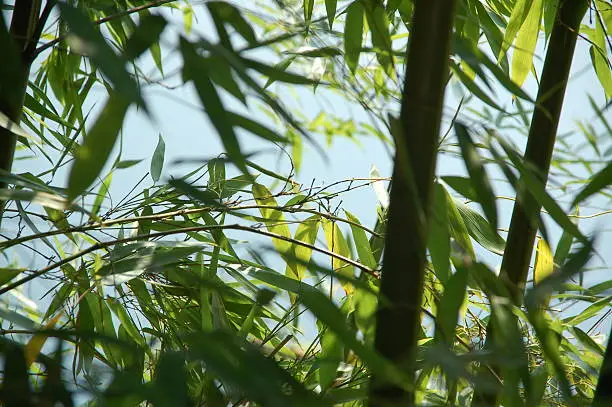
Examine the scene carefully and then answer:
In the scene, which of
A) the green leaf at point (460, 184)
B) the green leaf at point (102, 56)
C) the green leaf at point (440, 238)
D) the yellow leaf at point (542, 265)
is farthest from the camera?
the yellow leaf at point (542, 265)

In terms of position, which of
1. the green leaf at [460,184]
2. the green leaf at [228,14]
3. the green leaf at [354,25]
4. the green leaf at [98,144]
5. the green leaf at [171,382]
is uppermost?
the green leaf at [354,25]

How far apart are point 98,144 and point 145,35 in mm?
52

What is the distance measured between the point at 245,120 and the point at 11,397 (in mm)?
170

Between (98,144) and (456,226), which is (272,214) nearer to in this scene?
(456,226)

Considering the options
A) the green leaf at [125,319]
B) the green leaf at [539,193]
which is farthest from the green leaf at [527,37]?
the green leaf at [125,319]

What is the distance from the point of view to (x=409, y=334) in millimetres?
337

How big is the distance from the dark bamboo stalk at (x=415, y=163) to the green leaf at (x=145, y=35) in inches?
4.3

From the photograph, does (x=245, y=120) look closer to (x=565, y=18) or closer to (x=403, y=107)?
(x=403, y=107)

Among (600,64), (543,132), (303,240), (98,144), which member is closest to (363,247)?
(303,240)

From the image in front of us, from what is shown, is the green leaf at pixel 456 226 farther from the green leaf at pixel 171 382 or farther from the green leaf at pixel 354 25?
the green leaf at pixel 171 382

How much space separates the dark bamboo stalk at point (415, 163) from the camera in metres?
0.32

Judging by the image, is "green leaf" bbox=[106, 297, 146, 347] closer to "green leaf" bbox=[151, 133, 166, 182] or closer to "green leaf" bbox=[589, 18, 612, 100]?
"green leaf" bbox=[151, 133, 166, 182]

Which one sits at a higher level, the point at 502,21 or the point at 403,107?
the point at 502,21

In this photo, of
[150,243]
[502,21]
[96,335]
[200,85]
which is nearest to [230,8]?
[200,85]
